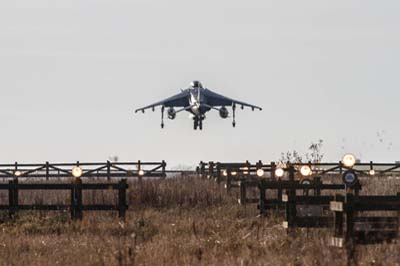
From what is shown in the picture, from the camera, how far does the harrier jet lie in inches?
3226

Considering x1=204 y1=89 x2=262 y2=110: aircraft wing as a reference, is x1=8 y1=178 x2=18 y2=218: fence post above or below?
below

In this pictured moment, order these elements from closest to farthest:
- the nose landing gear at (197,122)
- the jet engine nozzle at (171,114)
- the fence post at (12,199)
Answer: the fence post at (12,199) < the nose landing gear at (197,122) < the jet engine nozzle at (171,114)

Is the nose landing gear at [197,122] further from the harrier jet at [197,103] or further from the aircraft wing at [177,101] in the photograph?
the aircraft wing at [177,101]

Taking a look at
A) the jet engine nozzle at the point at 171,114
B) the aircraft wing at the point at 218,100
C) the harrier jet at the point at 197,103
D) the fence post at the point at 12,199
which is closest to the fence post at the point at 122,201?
the fence post at the point at 12,199

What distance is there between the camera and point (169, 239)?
69.0 ft

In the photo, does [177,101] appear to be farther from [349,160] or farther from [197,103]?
[349,160]

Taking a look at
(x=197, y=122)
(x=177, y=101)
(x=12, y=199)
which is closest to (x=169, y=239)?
(x=12, y=199)

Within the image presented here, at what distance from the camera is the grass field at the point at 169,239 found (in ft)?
54.0

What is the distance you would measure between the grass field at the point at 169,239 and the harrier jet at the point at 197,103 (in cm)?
4840

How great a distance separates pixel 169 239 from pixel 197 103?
61121 mm

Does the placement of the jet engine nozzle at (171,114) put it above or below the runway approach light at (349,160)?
above

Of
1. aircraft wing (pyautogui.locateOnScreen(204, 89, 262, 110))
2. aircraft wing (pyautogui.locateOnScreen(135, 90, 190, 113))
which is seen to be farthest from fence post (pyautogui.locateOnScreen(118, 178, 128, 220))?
aircraft wing (pyautogui.locateOnScreen(204, 89, 262, 110))

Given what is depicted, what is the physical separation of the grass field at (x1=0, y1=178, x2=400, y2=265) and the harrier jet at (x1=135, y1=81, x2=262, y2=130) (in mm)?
48397

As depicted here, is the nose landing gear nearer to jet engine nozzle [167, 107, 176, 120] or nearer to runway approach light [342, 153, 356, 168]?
jet engine nozzle [167, 107, 176, 120]
